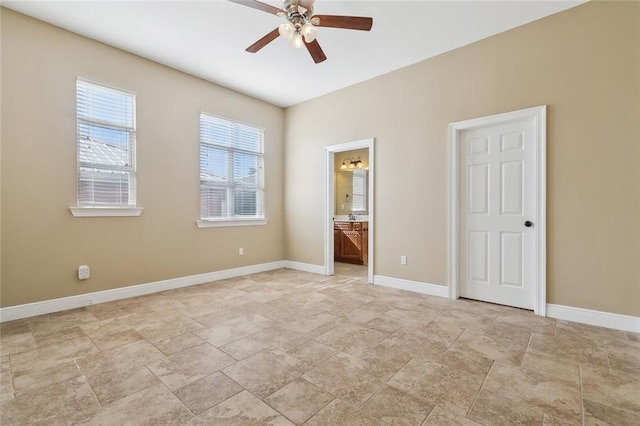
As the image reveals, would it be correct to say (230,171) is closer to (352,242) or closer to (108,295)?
(108,295)

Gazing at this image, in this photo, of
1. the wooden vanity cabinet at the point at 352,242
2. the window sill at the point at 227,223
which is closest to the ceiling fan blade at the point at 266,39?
the window sill at the point at 227,223

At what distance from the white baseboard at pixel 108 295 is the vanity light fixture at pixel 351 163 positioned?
3.29m

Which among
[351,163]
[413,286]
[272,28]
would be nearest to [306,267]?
[413,286]

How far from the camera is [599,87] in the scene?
9.12 ft

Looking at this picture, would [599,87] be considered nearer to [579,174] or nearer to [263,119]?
[579,174]

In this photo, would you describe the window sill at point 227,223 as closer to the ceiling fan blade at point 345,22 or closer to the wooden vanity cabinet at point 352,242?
the wooden vanity cabinet at point 352,242

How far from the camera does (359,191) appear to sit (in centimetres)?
681

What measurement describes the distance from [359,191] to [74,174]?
16.7 ft

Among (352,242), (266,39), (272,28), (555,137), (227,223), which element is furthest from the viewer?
(352,242)

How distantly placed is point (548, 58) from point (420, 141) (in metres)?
1.50

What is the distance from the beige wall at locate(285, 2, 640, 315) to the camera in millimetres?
2682

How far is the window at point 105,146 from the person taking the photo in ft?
11.1

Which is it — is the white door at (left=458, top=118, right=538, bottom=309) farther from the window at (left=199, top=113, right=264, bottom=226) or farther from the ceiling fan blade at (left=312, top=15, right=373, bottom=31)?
the window at (left=199, top=113, right=264, bottom=226)

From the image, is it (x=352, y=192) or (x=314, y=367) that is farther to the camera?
(x=352, y=192)
